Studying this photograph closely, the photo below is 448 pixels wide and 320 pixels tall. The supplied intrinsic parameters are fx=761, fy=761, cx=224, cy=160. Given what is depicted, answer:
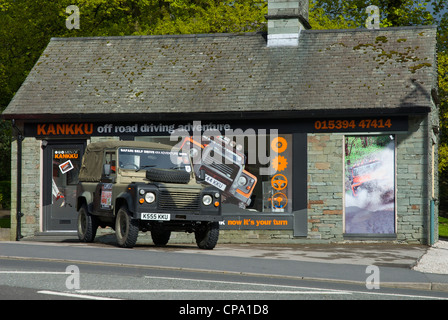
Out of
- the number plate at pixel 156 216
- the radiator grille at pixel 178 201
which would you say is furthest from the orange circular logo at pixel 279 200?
the number plate at pixel 156 216

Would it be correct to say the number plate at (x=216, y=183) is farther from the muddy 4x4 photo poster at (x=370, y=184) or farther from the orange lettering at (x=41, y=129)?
the orange lettering at (x=41, y=129)

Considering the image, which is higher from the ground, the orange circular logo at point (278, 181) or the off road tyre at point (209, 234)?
the orange circular logo at point (278, 181)

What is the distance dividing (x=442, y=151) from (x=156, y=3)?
14490 millimetres

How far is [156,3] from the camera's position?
3506cm

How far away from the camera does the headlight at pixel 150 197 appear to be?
52.1 feet

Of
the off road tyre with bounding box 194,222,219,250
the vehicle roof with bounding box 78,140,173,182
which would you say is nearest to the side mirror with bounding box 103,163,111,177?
the vehicle roof with bounding box 78,140,173,182

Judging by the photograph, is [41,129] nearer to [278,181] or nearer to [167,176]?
[278,181]

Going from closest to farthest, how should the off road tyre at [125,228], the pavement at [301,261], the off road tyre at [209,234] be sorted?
the pavement at [301,261] → the off road tyre at [125,228] → the off road tyre at [209,234]

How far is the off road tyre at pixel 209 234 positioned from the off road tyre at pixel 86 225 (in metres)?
2.62

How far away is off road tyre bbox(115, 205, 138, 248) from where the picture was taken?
52.9 ft

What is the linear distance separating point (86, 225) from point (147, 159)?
2484 millimetres

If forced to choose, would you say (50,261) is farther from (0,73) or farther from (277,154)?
(0,73)

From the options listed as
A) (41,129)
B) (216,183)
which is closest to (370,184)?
(216,183)
